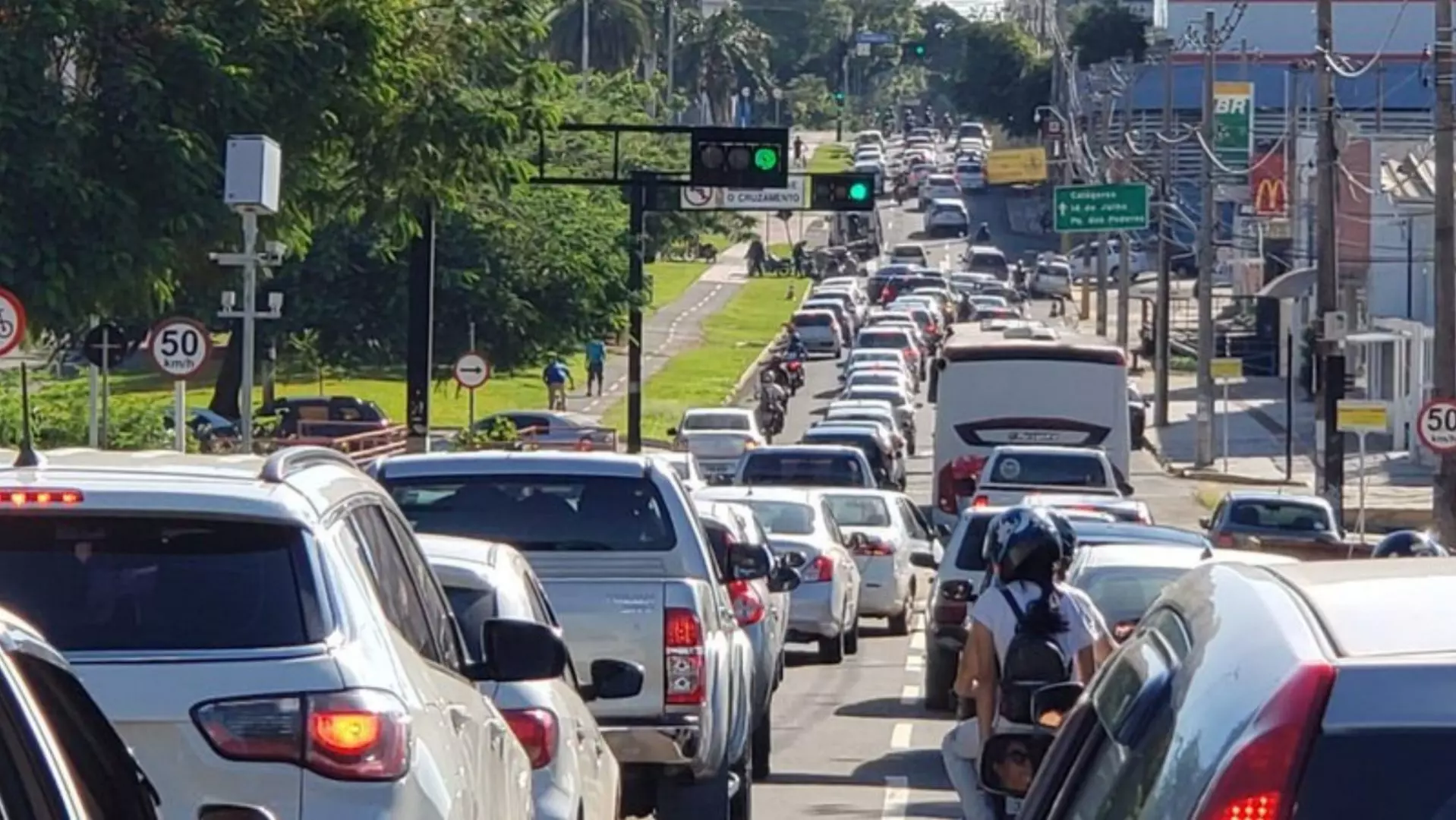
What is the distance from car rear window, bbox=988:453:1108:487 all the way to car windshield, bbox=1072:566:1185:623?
53.9 ft

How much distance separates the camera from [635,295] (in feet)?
161

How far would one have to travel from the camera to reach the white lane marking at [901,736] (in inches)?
723

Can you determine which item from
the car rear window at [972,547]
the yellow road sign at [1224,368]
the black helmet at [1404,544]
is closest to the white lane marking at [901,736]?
the car rear window at [972,547]

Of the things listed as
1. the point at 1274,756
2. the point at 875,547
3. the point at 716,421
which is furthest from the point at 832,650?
the point at 716,421

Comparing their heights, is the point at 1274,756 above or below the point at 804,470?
above

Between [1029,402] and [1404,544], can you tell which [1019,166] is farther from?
[1404,544]

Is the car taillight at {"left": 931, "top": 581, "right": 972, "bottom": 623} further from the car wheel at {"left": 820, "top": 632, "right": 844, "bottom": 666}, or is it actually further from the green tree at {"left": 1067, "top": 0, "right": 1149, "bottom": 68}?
the green tree at {"left": 1067, "top": 0, "right": 1149, "bottom": 68}

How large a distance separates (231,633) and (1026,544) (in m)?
4.17

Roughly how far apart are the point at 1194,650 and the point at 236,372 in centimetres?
5116

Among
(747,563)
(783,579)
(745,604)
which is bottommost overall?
(745,604)

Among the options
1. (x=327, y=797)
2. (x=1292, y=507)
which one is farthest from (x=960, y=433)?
(x=327, y=797)

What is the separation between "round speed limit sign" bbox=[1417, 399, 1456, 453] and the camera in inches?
1304

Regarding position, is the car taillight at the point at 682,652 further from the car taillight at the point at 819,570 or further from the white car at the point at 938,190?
the white car at the point at 938,190

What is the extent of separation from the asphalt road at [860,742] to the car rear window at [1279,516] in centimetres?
525
